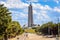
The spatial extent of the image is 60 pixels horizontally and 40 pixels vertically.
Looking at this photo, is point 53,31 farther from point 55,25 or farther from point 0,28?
point 0,28

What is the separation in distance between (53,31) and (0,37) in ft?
236

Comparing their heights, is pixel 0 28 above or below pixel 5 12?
below

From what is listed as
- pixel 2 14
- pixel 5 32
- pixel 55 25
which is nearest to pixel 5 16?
pixel 2 14

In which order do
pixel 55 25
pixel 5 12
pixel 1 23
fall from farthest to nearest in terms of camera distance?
1. pixel 55 25
2. pixel 5 12
3. pixel 1 23

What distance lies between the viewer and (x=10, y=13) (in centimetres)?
5775

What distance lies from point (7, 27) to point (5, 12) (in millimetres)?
3398

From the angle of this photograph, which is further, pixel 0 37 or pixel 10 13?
pixel 10 13

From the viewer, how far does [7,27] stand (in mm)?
56250

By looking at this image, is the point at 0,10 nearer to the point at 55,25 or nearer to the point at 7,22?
the point at 7,22

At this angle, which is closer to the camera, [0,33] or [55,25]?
[0,33]

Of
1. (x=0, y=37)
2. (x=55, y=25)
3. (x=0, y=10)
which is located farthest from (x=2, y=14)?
(x=55, y=25)

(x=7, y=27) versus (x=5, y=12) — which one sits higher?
(x=5, y=12)

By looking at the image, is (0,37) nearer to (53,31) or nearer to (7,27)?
(7,27)

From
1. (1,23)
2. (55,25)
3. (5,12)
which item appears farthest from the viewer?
(55,25)
